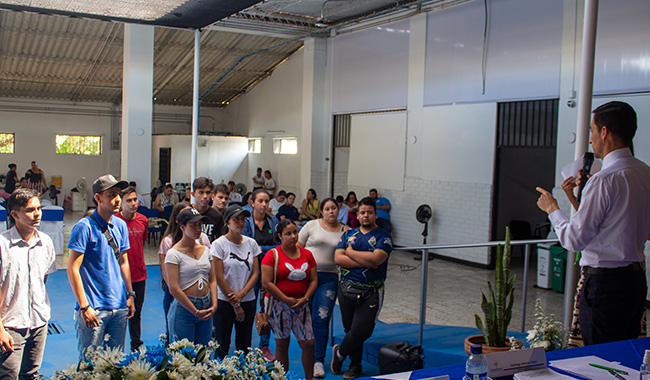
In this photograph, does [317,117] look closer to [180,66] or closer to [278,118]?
[278,118]

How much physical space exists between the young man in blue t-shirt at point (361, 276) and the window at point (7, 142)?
17.7 meters

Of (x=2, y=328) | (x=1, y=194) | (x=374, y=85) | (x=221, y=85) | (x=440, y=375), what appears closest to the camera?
(x=440, y=375)

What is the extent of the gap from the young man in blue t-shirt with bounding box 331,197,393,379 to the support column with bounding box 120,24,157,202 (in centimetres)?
859

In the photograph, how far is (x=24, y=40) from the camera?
14797 mm

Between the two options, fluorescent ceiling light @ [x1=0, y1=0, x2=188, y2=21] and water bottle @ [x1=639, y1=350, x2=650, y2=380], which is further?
fluorescent ceiling light @ [x1=0, y1=0, x2=188, y2=21]

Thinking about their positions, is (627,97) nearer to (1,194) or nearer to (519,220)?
(519,220)

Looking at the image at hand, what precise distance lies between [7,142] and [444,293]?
53.8ft

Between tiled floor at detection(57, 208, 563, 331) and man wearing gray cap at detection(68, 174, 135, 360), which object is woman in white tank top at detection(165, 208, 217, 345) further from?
tiled floor at detection(57, 208, 563, 331)

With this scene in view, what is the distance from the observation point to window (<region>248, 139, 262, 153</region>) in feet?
65.2

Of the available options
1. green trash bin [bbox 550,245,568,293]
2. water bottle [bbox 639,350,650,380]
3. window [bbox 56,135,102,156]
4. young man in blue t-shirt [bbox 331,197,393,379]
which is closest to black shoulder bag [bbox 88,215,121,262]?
young man in blue t-shirt [bbox 331,197,393,379]

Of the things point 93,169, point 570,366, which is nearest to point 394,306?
point 570,366

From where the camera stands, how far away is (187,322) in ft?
13.4

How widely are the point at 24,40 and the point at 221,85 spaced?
6701 mm

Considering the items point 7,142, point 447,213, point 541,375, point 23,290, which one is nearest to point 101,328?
point 23,290
